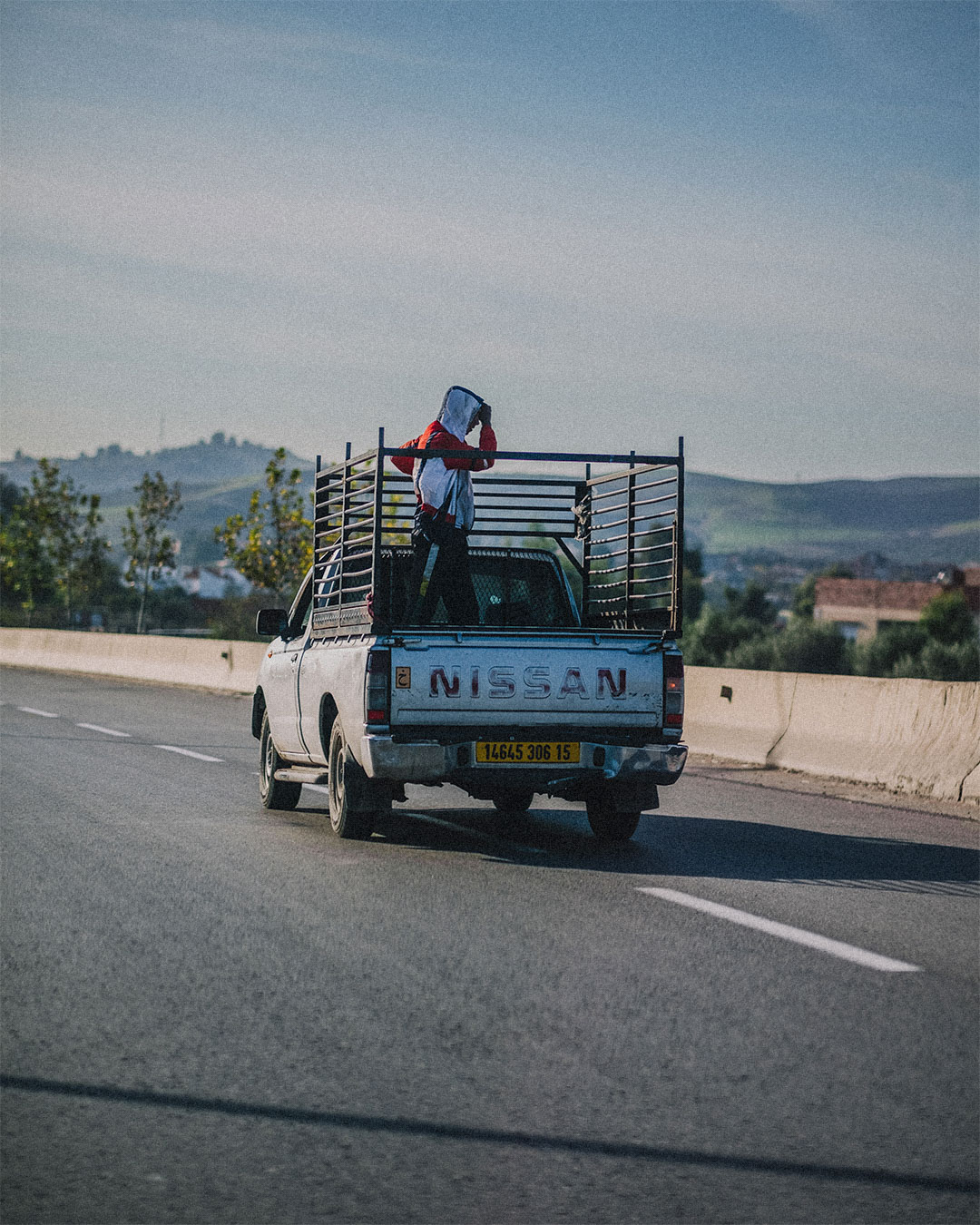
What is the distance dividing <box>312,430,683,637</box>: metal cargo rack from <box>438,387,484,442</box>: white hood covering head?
377 mm

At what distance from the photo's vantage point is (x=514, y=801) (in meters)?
11.9

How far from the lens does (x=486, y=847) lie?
9906 millimetres

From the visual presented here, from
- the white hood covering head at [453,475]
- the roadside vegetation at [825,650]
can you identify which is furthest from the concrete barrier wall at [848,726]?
the roadside vegetation at [825,650]

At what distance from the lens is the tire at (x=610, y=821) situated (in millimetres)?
10273

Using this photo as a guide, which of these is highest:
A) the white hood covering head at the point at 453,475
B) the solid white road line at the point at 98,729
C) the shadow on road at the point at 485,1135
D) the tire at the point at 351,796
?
the white hood covering head at the point at 453,475

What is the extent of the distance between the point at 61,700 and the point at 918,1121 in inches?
912

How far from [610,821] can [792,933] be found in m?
3.31

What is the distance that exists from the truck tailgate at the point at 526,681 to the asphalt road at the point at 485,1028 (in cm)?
77

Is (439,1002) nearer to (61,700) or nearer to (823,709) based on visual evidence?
(823,709)

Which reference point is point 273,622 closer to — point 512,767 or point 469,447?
point 469,447

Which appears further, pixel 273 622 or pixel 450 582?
pixel 273 622

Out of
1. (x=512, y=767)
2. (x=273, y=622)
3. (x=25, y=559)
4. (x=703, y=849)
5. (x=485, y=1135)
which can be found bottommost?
(x=485, y=1135)

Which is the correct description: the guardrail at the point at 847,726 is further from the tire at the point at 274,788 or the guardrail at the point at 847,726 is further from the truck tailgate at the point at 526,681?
the tire at the point at 274,788

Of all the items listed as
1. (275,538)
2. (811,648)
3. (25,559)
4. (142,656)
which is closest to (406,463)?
(142,656)
